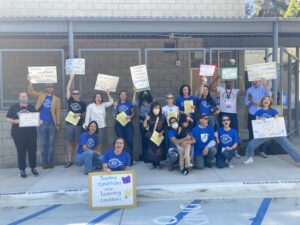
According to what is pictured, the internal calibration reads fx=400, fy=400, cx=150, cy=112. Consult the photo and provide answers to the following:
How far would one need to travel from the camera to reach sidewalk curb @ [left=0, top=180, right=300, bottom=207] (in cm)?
693

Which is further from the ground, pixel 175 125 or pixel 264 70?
pixel 264 70

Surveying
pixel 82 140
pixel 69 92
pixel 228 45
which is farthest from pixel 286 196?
pixel 228 45

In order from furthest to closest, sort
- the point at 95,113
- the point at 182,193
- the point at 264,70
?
the point at 264,70 < the point at 95,113 < the point at 182,193

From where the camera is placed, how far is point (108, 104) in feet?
29.7

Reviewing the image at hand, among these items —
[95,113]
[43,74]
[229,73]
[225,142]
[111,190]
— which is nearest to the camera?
[111,190]

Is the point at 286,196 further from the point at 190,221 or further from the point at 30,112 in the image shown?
the point at 30,112

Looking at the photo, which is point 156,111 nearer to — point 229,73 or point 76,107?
point 76,107

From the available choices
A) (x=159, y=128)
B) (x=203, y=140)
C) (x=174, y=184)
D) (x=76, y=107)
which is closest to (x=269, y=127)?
(x=203, y=140)

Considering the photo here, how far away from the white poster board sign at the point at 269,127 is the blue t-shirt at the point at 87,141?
3.44 metres

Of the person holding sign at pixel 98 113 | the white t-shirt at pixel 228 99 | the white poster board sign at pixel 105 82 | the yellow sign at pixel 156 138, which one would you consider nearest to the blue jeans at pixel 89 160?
the person holding sign at pixel 98 113

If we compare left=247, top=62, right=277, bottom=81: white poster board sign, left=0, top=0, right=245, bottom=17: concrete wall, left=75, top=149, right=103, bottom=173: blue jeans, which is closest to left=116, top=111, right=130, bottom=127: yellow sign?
left=75, top=149, right=103, bottom=173: blue jeans

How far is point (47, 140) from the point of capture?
9031 millimetres

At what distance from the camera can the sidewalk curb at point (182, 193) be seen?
22.7 ft

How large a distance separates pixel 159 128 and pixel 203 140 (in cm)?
96
